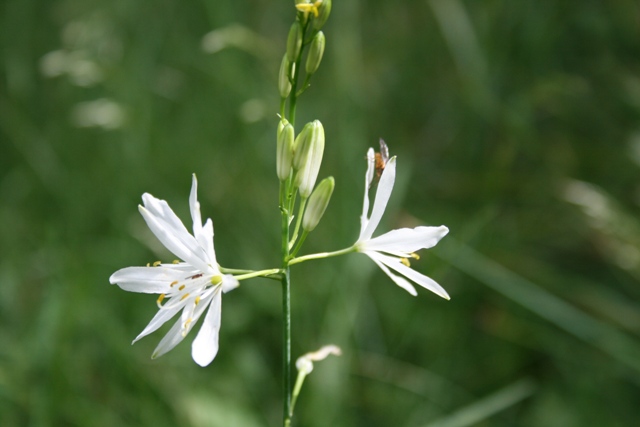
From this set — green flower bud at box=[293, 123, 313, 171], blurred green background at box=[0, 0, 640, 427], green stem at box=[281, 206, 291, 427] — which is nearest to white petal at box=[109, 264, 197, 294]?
green stem at box=[281, 206, 291, 427]

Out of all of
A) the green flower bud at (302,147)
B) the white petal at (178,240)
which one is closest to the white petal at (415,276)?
the green flower bud at (302,147)

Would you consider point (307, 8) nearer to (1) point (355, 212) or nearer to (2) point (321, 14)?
(2) point (321, 14)

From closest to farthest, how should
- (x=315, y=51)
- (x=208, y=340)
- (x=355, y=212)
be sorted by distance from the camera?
1. (x=208, y=340)
2. (x=315, y=51)
3. (x=355, y=212)

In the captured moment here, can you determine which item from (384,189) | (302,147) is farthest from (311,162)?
(384,189)

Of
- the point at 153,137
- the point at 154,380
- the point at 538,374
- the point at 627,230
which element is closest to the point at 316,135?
the point at 154,380

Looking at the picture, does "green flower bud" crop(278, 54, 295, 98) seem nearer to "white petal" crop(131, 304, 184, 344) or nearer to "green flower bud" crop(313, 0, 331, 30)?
"green flower bud" crop(313, 0, 331, 30)
